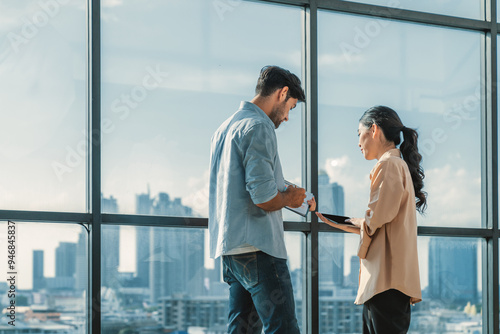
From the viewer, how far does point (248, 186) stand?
2.05 metres

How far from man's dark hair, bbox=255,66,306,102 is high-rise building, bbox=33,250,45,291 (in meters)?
1.03

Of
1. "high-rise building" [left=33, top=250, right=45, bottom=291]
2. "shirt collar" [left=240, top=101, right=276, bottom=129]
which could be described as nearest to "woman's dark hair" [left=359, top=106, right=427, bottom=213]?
"shirt collar" [left=240, top=101, right=276, bottom=129]

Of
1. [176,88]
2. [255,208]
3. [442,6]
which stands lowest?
[255,208]

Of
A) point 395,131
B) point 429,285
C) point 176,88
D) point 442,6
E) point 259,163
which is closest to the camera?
point 259,163

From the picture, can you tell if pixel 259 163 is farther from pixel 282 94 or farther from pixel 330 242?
pixel 330 242

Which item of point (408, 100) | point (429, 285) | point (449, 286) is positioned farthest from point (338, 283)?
point (408, 100)

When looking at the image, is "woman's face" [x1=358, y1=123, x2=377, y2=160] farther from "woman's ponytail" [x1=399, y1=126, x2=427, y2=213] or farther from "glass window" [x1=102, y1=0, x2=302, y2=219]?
"glass window" [x1=102, y1=0, x2=302, y2=219]

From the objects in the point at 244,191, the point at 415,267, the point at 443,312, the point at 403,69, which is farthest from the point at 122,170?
the point at 443,312

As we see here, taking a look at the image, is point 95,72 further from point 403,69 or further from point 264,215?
point 403,69

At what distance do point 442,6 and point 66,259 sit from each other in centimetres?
213

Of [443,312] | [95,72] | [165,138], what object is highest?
[95,72]

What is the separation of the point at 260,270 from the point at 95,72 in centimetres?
109

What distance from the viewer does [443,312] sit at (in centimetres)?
316

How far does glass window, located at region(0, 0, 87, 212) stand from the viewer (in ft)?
8.20
